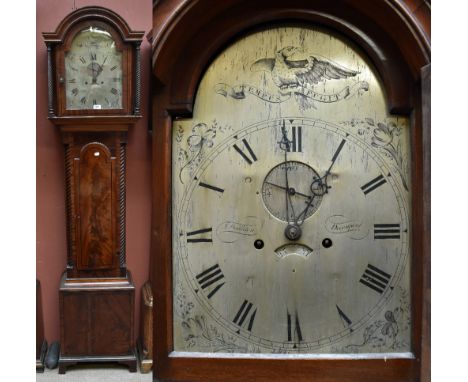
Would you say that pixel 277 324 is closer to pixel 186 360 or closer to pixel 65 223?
pixel 186 360

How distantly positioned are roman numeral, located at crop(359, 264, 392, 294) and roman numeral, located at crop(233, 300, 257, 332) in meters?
0.29

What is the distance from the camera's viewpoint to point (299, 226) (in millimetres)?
1342

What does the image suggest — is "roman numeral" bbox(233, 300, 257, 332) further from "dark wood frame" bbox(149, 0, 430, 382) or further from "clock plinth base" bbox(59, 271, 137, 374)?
"clock plinth base" bbox(59, 271, 137, 374)

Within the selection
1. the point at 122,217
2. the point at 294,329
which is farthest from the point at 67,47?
the point at 294,329

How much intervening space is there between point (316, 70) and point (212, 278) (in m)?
0.60

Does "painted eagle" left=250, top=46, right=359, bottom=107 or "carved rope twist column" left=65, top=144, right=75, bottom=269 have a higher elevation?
"painted eagle" left=250, top=46, right=359, bottom=107

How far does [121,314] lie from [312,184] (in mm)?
597

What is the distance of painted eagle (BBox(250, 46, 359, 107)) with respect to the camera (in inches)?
53.4

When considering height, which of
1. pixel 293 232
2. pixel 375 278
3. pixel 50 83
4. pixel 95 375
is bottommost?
pixel 95 375

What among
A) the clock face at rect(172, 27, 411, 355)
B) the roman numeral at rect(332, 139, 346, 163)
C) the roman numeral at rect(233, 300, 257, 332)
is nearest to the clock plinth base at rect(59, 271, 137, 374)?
the clock face at rect(172, 27, 411, 355)

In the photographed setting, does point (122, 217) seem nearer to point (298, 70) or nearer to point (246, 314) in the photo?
point (246, 314)

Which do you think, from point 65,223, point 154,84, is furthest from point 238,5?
point 65,223

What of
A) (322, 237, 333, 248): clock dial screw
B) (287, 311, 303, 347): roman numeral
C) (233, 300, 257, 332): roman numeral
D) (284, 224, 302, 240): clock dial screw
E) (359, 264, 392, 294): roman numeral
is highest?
(284, 224, 302, 240): clock dial screw

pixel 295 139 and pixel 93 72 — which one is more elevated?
pixel 93 72
